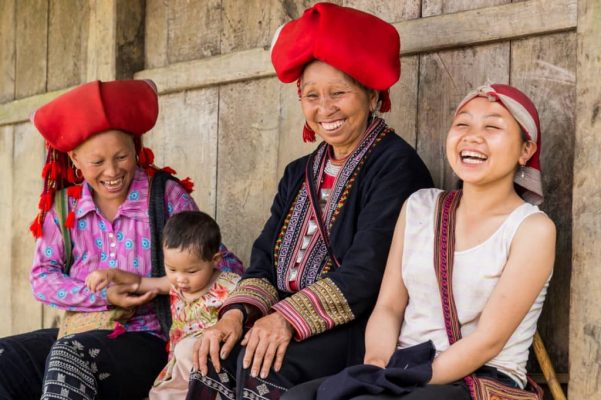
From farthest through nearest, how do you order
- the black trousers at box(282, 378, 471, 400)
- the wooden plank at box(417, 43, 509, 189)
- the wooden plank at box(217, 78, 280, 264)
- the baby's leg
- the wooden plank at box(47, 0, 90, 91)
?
the wooden plank at box(47, 0, 90, 91) < the wooden plank at box(217, 78, 280, 264) < the wooden plank at box(417, 43, 509, 189) < the baby's leg < the black trousers at box(282, 378, 471, 400)

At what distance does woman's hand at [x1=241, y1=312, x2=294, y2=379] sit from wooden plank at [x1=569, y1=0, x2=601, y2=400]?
2.93 ft

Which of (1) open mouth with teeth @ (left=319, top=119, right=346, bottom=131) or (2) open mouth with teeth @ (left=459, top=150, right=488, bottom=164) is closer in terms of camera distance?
(2) open mouth with teeth @ (left=459, top=150, right=488, bottom=164)

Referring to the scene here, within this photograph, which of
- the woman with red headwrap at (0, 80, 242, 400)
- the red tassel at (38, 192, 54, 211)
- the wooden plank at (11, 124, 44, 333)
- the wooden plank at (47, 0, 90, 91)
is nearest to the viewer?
A: the woman with red headwrap at (0, 80, 242, 400)

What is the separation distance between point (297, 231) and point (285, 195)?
234 millimetres

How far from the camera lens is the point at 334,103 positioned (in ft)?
10.4

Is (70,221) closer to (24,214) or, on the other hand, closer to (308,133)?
(308,133)

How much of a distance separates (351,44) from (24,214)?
3.13 m

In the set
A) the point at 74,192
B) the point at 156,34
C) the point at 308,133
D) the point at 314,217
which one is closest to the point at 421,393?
the point at 314,217

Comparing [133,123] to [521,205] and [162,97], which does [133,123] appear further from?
[521,205]

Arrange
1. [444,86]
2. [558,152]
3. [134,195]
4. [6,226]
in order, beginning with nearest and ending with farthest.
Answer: [558,152] < [444,86] < [134,195] < [6,226]

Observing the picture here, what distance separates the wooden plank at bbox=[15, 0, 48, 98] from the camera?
18.1 feet

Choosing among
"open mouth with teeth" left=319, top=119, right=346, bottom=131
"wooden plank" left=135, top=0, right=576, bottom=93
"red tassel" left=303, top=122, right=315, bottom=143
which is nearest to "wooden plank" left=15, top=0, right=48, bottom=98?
"wooden plank" left=135, top=0, right=576, bottom=93

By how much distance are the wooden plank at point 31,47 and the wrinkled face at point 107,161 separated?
6.68 feet

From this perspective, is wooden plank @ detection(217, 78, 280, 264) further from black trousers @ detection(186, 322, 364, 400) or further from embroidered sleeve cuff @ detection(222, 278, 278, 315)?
black trousers @ detection(186, 322, 364, 400)
